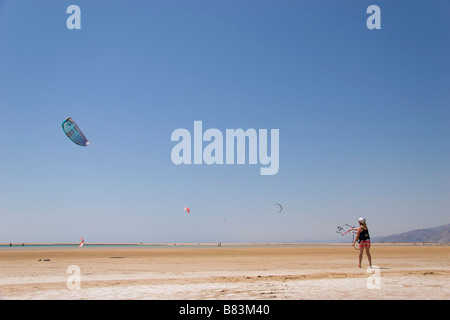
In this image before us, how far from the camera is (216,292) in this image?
8.42 metres

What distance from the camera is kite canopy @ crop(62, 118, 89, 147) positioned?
18.5 metres

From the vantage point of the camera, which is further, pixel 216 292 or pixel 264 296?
pixel 216 292

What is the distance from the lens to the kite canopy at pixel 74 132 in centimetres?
1850

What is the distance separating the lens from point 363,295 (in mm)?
7828

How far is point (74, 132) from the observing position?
19.2 metres

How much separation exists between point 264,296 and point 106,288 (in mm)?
3989
